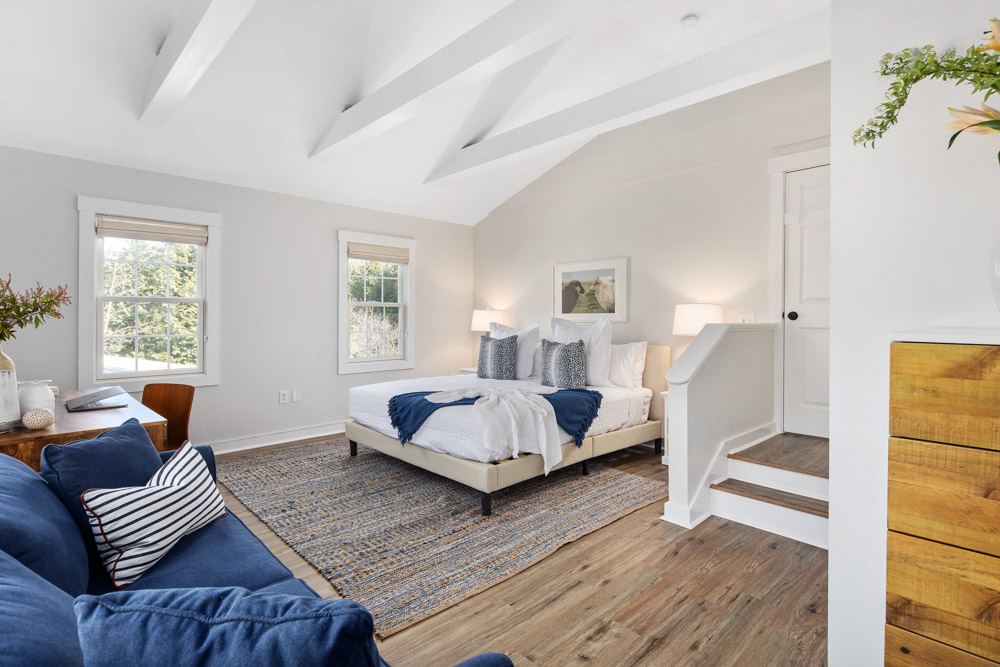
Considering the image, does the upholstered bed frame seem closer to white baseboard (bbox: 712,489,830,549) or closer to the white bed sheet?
the white bed sheet

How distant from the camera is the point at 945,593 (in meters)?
1.21

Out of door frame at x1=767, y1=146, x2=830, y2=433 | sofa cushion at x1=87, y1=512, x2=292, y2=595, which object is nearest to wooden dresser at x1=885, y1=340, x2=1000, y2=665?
sofa cushion at x1=87, y1=512, x2=292, y2=595

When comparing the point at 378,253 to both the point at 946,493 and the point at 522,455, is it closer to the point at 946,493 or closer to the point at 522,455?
the point at 522,455

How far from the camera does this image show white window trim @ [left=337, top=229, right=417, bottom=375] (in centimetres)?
517

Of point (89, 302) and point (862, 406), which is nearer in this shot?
point (862, 406)

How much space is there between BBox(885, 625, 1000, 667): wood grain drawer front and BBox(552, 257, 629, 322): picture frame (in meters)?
3.69

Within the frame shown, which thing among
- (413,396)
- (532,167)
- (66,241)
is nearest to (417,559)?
(413,396)

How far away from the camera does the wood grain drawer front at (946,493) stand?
1.15 m

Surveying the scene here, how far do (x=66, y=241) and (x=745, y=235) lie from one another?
5188mm

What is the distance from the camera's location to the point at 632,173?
4809 millimetres

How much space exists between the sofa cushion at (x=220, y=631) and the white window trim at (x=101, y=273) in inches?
160

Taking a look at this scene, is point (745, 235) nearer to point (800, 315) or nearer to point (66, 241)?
point (800, 315)

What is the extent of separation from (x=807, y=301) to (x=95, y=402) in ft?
15.0

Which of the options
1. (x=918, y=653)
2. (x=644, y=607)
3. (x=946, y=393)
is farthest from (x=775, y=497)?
(x=946, y=393)
